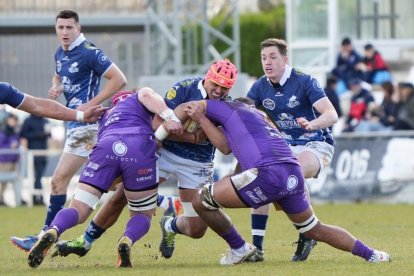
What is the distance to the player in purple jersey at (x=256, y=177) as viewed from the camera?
9.98 metres

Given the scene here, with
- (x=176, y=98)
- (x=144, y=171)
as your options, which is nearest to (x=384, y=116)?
(x=176, y=98)

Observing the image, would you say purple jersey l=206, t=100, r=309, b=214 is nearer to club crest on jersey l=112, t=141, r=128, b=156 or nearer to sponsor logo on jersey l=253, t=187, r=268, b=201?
sponsor logo on jersey l=253, t=187, r=268, b=201

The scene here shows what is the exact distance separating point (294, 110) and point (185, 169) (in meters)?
1.30

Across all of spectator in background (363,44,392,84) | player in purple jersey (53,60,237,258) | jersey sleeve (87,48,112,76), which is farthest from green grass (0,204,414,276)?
spectator in background (363,44,392,84)

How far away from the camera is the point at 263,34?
45.3 m

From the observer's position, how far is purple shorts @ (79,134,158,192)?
10.2 metres

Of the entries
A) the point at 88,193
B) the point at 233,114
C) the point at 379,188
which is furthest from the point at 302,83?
the point at 379,188

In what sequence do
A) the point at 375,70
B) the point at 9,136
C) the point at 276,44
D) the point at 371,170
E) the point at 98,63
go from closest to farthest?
1. the point at 276,44
2. the point at 98,63
3. the point at 371,170
4. the point at 9,136
5. the point at 375,70

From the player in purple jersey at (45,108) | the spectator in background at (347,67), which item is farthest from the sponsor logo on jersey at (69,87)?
the spectator in background at (347,67)

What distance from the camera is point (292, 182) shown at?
10031mm

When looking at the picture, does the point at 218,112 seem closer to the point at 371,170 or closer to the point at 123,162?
the point at 123,162

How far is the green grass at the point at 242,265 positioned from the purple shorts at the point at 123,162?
75cm

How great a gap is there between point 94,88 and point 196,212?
2.56 meters

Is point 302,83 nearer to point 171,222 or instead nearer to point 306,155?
point 306,155
